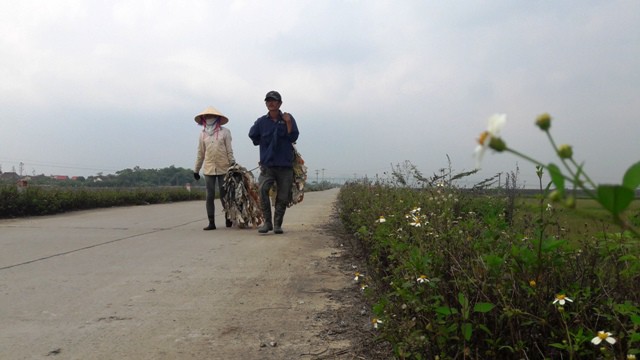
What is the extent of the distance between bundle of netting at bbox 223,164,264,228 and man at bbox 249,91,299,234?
24.8 inches

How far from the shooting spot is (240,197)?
26.2ft

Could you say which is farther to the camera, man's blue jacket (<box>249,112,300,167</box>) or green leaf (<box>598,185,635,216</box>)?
man's blue jacket (<box>249,112,300,167</box>)

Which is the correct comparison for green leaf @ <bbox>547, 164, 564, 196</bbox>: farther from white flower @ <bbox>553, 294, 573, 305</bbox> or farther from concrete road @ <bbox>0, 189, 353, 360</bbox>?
concrete road @ <bbox>0, 189, 353, 360</bbox>

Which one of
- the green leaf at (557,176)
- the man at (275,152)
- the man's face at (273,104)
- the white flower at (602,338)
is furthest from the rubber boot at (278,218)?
the green leaf at (557,176)

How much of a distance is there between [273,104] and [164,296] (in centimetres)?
400

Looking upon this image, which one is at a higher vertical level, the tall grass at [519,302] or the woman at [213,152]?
the woman at [213,152]

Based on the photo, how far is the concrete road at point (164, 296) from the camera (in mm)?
2820

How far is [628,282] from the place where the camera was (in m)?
2.05

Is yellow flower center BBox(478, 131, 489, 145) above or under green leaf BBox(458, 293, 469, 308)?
above

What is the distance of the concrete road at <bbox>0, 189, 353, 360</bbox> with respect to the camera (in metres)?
2.82

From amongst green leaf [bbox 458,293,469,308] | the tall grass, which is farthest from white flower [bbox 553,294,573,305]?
green leaf [bbox 458,293,469,308]

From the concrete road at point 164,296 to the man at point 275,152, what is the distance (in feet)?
2.67

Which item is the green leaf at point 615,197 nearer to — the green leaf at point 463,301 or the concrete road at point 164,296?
the green leaf at point 463,301

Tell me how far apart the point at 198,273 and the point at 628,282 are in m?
3.49
